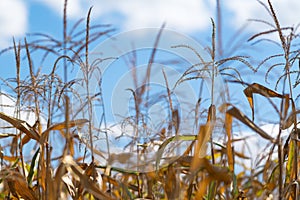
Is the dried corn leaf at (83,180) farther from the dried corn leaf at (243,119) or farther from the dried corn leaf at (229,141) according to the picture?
the dried corn leaf at (229,141)

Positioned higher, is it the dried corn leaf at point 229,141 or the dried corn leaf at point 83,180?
the dried corn leaf at point 229,141

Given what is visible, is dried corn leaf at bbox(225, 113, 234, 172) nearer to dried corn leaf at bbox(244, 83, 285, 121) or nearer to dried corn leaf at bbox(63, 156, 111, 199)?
dried corn leaf at bbox(244, 83, 285, 121)

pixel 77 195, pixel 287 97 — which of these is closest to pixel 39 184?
pixel 77 195

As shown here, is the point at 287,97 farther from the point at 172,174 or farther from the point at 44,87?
the point at 44,87

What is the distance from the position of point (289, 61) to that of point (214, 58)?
27 centimetres

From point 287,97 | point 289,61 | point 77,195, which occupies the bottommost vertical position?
point 77,195

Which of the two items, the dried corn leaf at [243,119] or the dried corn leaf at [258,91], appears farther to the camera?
the dried corn leaf at [258,91]

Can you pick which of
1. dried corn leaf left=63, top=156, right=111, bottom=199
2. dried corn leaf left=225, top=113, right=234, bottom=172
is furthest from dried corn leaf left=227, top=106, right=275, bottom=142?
dried corn leaf left=63, top=156, right=111, bottom=199

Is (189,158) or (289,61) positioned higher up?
(289,61)

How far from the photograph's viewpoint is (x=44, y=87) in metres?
2.30

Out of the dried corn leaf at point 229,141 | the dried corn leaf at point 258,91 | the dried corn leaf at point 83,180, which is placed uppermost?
the dried corn leaf at point 258,91

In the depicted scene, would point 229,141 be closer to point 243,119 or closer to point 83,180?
point 243,119

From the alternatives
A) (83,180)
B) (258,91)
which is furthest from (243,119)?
(83,180)

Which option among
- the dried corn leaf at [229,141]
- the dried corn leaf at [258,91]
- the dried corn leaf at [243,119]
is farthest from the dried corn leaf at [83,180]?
the dried corn leaf at [258,91]
